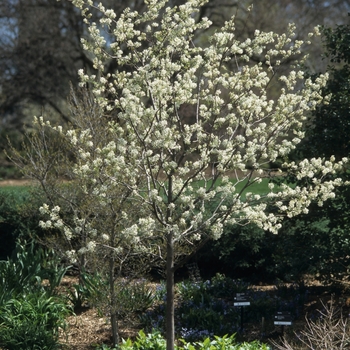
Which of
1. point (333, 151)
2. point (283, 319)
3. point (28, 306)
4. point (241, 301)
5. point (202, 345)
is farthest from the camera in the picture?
point (333, 151)

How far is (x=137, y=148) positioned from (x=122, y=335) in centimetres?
271

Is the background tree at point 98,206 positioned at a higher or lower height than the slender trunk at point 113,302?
higher

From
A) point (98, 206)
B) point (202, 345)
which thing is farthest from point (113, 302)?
point (202, 345)

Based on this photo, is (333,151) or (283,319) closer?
(283,319)

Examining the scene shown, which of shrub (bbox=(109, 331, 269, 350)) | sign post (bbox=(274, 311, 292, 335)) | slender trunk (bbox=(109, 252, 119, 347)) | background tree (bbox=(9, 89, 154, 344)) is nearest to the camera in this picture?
background tree (bbox=(9, 89, 154, 344))

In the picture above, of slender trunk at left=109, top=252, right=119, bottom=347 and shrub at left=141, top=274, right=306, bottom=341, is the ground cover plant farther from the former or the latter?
shrub at left=141, top=274, right=306, bottom=341

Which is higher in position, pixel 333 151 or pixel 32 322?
pixel 333 151

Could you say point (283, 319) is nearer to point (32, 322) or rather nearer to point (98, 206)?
point (98, 206)

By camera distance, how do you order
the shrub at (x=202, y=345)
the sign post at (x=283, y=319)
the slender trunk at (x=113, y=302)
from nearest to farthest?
the shrub at (x=202, y=345) < the sign post at (x=283, y=319) < the slender trunk at (x=113, y=302)

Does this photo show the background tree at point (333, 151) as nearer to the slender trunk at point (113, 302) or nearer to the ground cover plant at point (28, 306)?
the slender trunk at point (113, 302)

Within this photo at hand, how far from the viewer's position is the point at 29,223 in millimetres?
9945

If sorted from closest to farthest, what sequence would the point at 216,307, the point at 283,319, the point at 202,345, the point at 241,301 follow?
the point at 202,345, the point at 283,319, the point at 241,301, the point at 216,307

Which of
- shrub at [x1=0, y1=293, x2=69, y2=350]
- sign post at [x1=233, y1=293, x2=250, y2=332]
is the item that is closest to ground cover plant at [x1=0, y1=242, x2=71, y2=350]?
shrub at [x1=0, y1=293, x2=69, y2=350]

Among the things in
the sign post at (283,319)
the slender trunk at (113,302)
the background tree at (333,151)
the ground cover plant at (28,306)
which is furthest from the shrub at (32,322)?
the background tree at (333,151)
